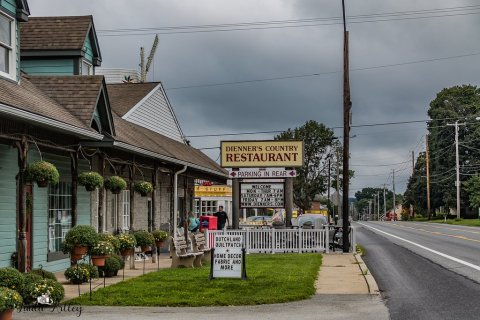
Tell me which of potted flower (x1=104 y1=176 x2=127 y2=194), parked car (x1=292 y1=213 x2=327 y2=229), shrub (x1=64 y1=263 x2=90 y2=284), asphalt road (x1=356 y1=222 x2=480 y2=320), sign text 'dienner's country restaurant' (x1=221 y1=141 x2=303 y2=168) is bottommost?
asphalt road (x1=356 y1=222 x2=480 y2=320)

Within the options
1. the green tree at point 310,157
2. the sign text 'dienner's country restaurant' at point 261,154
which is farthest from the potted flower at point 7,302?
the green tree at point 310,157

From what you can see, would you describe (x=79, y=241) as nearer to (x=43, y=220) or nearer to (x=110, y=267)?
(x=110, y=267)

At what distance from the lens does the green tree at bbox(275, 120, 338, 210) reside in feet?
247

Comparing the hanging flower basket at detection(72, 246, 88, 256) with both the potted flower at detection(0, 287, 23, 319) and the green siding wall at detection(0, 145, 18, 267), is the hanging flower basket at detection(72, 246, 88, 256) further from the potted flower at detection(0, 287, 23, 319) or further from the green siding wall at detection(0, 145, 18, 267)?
the potted flower at detection(0, 287, 23, 319)

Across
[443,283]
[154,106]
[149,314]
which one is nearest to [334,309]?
[149,314]

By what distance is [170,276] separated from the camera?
16.6 m

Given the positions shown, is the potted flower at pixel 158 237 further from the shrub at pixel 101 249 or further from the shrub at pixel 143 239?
the shrub at pixel 101 249

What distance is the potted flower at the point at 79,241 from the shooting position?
46.3ft

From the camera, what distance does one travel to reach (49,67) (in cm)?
2314

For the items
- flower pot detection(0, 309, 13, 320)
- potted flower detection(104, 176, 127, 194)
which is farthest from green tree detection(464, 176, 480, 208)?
flower pot detection(0, 309, 13, 320)

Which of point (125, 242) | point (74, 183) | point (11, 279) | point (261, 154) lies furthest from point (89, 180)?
point (261, 154)

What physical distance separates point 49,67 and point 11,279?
12959 mm

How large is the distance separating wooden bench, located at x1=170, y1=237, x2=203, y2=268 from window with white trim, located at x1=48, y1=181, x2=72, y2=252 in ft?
9.60

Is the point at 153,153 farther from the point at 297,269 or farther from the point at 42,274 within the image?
the point at 42,274
